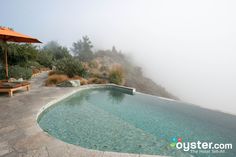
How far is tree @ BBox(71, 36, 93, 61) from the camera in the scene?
3030 cm

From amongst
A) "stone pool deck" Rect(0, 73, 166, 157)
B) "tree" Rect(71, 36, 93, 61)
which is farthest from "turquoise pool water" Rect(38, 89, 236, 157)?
"tree" Rect(71, 36, 93, 61)

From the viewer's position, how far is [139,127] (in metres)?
3.84

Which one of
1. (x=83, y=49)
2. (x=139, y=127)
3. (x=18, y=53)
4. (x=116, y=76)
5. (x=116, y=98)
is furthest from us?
(x=83, y=49)

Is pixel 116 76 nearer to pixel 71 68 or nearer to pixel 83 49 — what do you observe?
pixel 71 68

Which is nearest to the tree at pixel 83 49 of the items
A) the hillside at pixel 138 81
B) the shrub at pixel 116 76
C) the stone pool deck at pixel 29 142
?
the hillside at pixel 138 81

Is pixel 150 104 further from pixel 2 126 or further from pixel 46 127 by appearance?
pixel 2 126

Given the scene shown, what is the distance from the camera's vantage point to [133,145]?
288cm

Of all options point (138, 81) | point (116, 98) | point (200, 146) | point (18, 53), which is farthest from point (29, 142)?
point (138, 81)

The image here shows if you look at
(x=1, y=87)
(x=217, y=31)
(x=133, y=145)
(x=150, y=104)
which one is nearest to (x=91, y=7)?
(x=1, y=87)

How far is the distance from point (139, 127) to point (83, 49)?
30.3 meters

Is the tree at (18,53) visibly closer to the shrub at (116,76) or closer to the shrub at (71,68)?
the shrub at (71,68)

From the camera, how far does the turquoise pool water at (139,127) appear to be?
9.57 ft

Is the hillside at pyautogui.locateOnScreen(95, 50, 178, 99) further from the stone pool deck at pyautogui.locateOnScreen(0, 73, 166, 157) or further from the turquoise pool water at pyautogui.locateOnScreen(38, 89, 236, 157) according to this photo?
the stone pool deck at pyautogui.locateOnScreen(0, 73, 166, 157)

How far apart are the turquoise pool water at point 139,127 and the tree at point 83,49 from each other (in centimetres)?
2580
